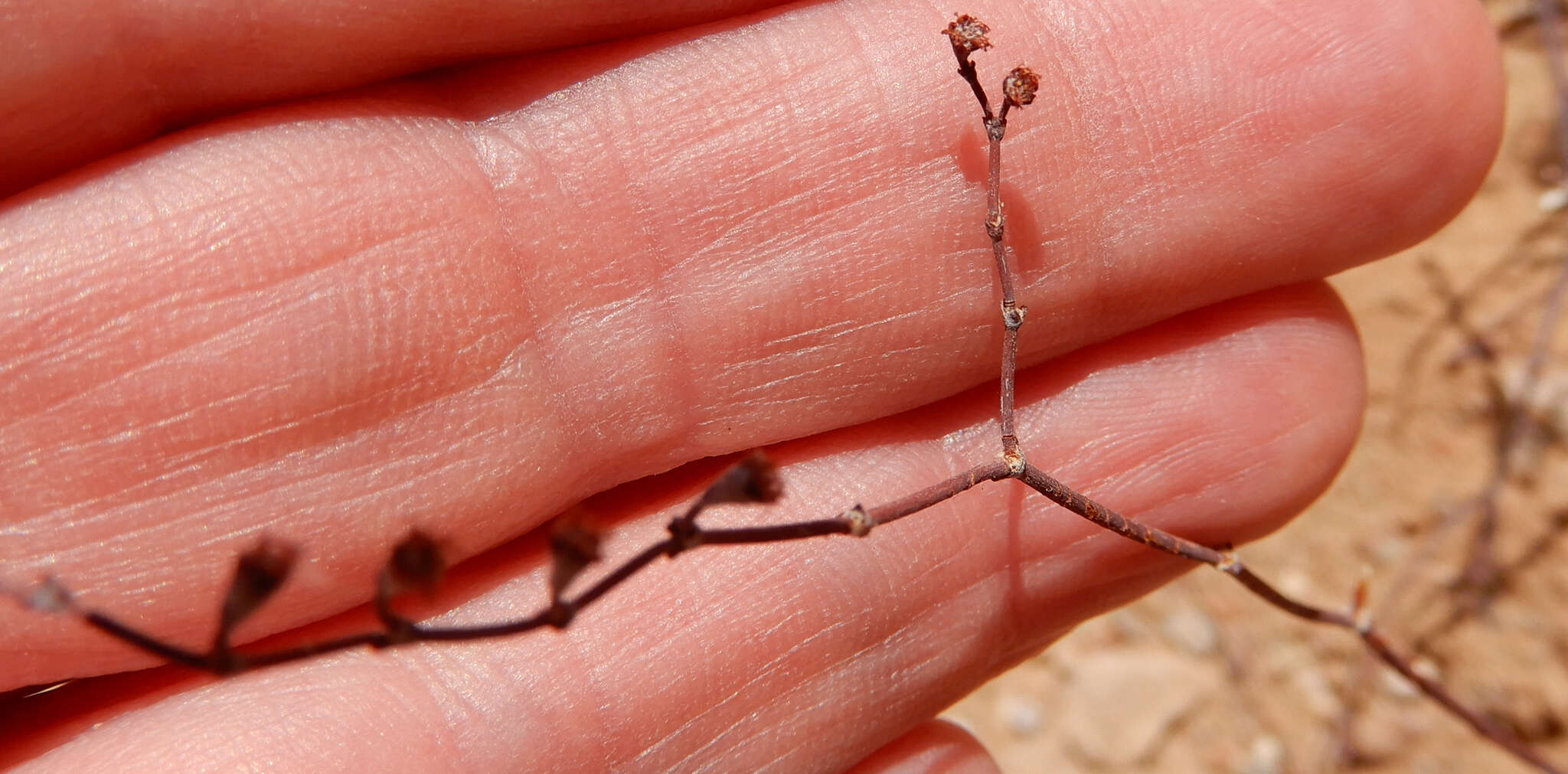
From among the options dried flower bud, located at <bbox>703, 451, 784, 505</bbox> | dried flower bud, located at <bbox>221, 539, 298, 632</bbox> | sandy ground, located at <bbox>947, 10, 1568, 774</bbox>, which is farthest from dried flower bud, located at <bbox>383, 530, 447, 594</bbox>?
sandy ground, located at <bbox>947, 10, 1568, 774</bbox>

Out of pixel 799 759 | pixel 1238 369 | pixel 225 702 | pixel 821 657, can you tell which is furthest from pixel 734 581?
pixel 1238 369

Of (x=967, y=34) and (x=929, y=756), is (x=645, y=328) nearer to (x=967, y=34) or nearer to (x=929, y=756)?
(x=967, y=34)

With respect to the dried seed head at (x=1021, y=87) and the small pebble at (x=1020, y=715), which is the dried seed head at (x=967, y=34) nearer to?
→ the dried seed head at (x=1021, y=87)

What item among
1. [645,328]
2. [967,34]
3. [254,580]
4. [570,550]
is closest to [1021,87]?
[967,34]

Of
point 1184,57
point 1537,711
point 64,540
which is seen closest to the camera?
point 64,540

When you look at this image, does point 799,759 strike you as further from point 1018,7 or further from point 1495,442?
point 1495,442

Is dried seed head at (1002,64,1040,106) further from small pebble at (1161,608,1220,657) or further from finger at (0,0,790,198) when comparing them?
small pebble at (1161,608,1220,657)
